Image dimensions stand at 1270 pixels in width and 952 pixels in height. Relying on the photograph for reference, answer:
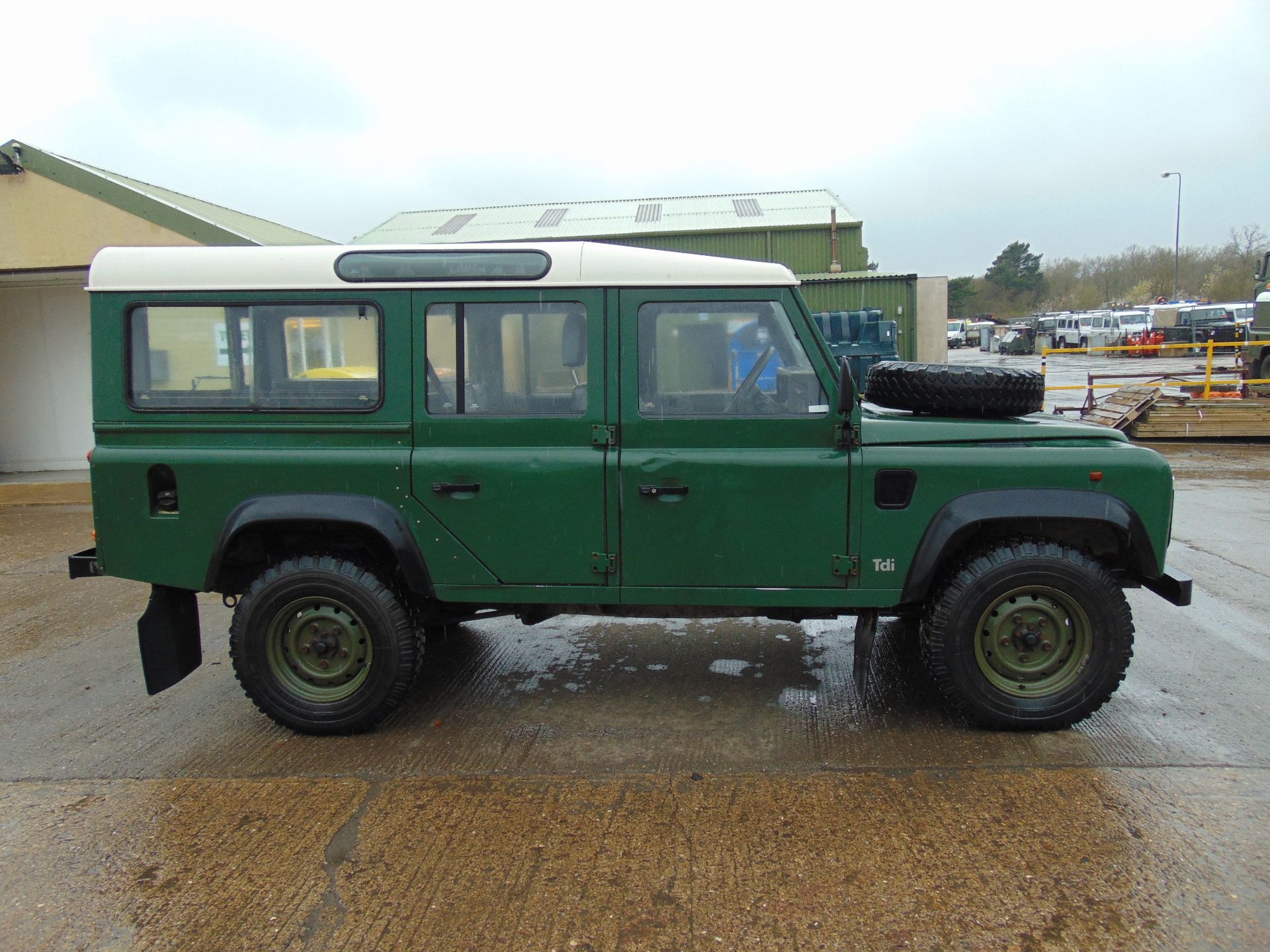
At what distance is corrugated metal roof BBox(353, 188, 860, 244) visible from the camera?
19.2 meters

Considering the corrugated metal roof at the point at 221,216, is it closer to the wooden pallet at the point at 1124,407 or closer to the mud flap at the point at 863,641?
the mud flap at the point at 863,641

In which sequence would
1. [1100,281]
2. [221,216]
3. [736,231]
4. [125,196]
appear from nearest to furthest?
[125,196] < [221,216] < [736,231] < [1100,281]

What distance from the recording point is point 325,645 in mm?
3930

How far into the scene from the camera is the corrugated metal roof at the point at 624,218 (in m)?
19.2

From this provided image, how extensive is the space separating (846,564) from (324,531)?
2.39 metres

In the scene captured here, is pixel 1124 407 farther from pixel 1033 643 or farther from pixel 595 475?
pixel 595 475

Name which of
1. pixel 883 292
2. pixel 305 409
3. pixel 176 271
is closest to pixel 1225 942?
pixel 305 409

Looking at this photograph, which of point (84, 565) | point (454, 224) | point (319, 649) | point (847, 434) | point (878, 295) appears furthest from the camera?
point (454, 224)

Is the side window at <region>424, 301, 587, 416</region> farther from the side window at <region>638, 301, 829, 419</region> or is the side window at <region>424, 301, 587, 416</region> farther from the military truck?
the military truck

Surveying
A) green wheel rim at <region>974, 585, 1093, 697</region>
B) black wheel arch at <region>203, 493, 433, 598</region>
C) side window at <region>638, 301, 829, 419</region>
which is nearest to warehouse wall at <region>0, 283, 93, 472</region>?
black wheel arch at <region>203, 493, 433, 598</region>

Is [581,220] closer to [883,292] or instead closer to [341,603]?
[883,292]

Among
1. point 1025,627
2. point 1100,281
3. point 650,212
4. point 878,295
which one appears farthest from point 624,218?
point 1100,281

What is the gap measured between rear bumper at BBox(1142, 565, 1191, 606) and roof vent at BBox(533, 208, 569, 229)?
17.8 m

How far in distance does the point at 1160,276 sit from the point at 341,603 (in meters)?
74.7
